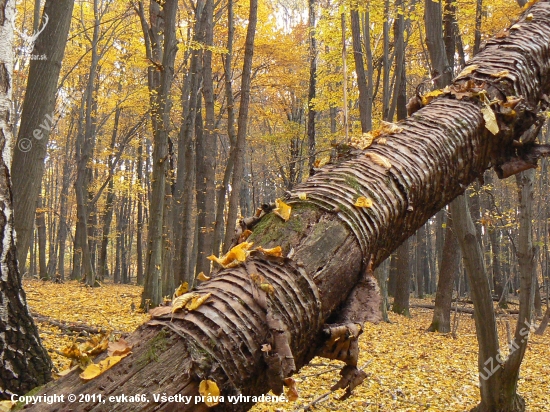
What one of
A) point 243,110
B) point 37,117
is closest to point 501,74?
point 37,117

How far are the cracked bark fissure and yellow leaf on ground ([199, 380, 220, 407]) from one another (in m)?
0.02

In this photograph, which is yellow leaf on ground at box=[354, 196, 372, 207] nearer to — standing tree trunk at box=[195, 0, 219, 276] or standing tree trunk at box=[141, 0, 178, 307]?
standing tree trunk at box=[141, 0, 178, 307]

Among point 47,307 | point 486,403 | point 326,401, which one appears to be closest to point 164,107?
point 47,307

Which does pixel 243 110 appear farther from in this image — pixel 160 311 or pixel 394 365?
pixel 160 311

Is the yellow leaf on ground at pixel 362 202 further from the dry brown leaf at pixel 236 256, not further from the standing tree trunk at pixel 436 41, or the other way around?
the standing tree trunk at pixel 436 41

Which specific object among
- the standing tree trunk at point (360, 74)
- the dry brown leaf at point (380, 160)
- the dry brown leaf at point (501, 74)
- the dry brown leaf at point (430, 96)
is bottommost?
the dry brown leaf at point (380, 160)

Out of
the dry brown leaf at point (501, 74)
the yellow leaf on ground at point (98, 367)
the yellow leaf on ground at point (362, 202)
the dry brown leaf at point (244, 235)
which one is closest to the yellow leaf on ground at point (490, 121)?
the dry brown leaf at point (501, 74)

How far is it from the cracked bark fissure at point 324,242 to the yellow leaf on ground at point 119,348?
18 mm

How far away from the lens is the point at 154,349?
2.55 ft

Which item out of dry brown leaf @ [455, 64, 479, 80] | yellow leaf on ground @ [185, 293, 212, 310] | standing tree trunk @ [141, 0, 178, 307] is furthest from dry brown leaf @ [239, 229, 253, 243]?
standing tree trunk @ [141, 0, 178, 307]

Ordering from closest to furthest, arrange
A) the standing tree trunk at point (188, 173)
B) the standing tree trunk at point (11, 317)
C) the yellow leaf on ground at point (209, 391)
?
the yellow leaf on ground at point (209, 391), the standing tree trunk at point (11, 317), the standing tree trunk at point (188, 173)

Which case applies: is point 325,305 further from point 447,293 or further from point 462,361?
point 447,293

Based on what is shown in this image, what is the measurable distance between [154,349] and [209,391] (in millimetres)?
128

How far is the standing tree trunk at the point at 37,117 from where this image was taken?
11.4 feet
